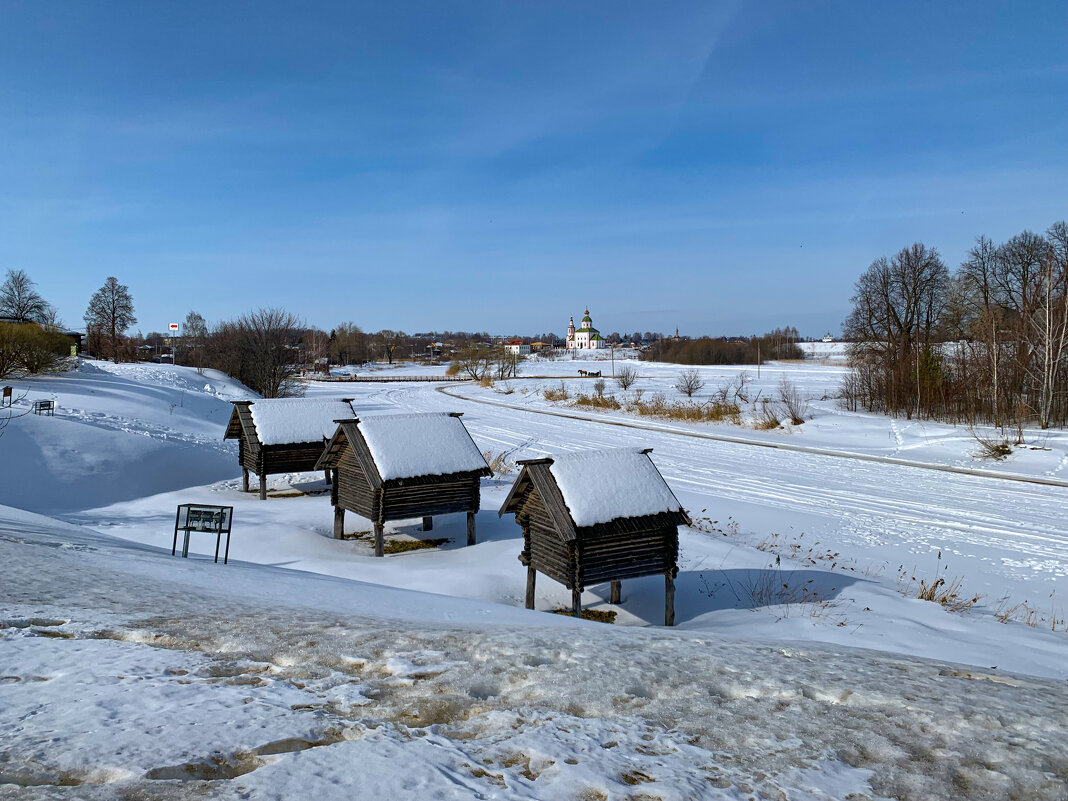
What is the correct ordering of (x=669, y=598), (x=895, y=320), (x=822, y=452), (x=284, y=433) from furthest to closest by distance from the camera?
(x=895, y=320)
(x=822, y=452)
(x=284, y=433)
(x=669, y=598)

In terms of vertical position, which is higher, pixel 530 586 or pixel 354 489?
pixel 354 489

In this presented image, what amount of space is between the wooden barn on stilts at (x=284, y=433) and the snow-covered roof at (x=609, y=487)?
1133 cm

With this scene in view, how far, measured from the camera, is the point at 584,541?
35.1 feet

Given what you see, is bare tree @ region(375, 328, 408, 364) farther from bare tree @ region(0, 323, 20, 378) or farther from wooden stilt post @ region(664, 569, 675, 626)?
wooden stilt post @ region(664, 569, 675, 626)

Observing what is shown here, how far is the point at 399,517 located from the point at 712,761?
12507mm

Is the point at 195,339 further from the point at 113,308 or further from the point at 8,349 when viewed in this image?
the point at 8,349

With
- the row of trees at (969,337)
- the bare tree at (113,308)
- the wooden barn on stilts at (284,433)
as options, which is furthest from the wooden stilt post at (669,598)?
the bare tree at (113,308)

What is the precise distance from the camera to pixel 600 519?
414 inches

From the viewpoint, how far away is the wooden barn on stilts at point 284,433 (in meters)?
20.4

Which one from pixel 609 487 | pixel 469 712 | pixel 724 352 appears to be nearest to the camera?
pixel 469 712

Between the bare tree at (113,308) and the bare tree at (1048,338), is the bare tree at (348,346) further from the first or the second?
the bare tree at (1048,338)

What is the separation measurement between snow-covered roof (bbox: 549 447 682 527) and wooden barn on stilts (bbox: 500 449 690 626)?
0.02 m

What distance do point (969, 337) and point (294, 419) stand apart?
3969 centimetres

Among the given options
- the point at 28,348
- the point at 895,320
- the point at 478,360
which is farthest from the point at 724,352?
the point at 28,348
